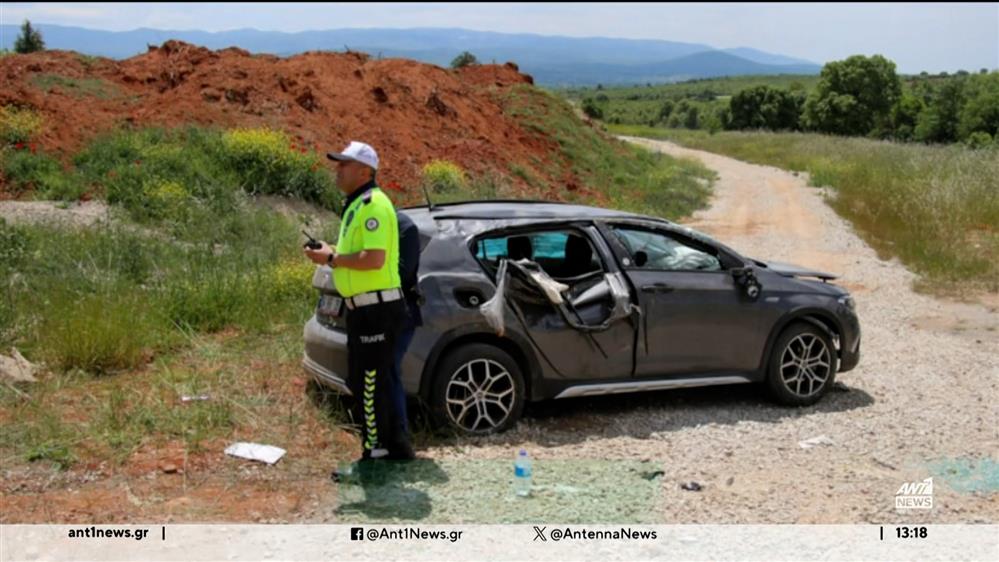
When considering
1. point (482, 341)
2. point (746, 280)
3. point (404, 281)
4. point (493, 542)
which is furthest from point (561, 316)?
point (493, 542)

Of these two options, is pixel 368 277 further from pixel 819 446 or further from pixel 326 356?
pixel 819 446

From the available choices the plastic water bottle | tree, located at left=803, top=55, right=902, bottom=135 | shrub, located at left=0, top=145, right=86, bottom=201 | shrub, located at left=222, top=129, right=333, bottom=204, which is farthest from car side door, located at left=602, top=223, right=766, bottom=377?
tree, located at left=803, top=55, right=902, bottom=135

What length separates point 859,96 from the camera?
267 ft

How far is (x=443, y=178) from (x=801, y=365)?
12.7 metres

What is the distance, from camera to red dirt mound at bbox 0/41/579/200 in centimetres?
1836

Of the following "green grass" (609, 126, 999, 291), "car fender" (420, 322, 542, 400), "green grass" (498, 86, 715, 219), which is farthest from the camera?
"green grass" (498, 86, 715, 219)

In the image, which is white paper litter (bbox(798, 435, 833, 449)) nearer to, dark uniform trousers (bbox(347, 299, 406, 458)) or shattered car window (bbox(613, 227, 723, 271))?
shattered car window (bbox(613, 227, 723, 271))

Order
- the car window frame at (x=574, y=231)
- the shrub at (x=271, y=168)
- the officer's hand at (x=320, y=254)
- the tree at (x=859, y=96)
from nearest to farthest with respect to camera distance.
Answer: the officer's hand at (x=320, y=254), the car window frame at (x=574, y=231), the shrub at (x=271, y=168), the tree at (x=859, y=96)

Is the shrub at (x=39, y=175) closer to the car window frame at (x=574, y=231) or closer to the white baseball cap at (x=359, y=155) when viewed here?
the car window frame at (x=574, y=231)

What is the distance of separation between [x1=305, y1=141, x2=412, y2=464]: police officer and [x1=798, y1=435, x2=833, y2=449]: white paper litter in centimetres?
301

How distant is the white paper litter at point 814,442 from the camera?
22.6 ft

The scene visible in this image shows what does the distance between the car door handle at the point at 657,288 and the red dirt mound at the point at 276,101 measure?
12021mm

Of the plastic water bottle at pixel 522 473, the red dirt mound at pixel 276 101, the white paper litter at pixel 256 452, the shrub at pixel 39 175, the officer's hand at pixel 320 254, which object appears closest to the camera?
the officer's hand at pixel 320 254

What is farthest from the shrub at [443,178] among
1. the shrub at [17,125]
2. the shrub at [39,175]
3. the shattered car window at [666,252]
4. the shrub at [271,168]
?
the shattered car window at [666,252]
